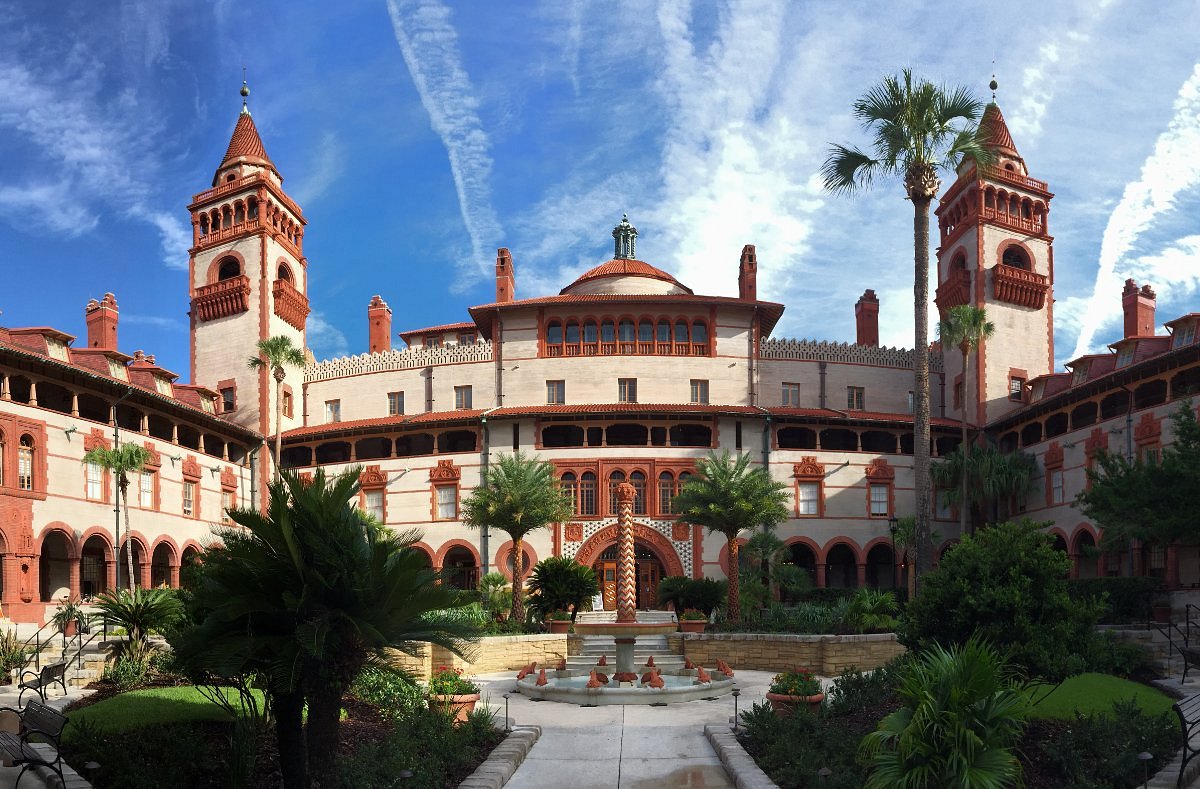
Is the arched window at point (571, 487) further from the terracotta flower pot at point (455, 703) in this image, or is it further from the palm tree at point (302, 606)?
the palm tree at point (302, 606)

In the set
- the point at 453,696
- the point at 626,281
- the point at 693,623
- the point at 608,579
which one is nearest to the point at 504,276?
the point at 626,281

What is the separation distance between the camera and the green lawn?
1412 centimetres

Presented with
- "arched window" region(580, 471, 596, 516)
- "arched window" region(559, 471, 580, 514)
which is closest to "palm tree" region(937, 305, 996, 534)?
"arched window" region(580, 471, 596, 516)

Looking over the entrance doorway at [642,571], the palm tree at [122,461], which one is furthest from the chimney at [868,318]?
the palm tree at [122,461]

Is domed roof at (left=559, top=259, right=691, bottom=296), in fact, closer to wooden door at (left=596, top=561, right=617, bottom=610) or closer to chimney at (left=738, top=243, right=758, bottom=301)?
chimney at (left=738, top=243, right=758, bottom=301)

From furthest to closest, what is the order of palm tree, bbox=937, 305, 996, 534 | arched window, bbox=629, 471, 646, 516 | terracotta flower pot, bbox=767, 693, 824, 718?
1. palm tree, bbox=937, 305, 996, 534
2. arched window, bbox=629, 471, 646, 516
3. terracotta flower pot, bbox=767, 693, 824, 718

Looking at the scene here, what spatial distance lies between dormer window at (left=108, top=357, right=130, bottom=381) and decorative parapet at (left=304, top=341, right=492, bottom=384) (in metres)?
13.1

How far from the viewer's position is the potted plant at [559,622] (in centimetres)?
3284

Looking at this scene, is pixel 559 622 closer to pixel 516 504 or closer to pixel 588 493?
pixel 516 504

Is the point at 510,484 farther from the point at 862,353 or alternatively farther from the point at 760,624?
the point at 862,353

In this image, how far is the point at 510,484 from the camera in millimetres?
35781

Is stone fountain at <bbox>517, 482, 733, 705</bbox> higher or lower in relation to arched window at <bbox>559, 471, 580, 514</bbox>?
lower

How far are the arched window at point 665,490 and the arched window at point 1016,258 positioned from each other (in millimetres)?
21818

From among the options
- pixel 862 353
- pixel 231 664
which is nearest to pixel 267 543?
pixel 231 664
